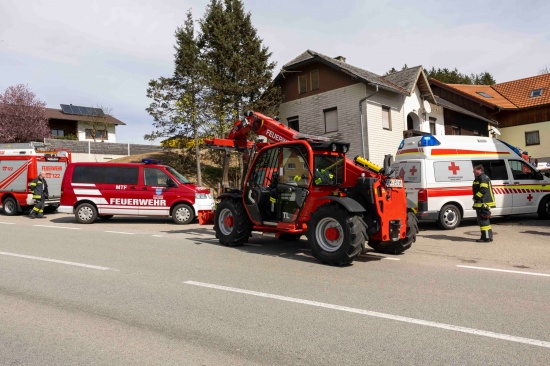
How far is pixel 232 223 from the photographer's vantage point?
9.21 meters

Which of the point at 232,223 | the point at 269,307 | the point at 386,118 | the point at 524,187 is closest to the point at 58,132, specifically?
the point at 386,118

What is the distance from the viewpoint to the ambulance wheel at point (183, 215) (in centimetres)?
1381

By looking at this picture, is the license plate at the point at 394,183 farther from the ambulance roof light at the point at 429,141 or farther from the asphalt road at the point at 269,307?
the ambulance roof light at the point at 429,141

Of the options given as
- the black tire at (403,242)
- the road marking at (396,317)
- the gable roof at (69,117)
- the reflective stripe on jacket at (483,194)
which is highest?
the gable roof at (69,117)

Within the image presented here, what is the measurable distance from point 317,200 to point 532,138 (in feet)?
116

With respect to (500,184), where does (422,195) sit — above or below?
below

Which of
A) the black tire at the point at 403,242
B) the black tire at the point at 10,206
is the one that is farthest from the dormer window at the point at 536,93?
the black tire at the point at 10,206

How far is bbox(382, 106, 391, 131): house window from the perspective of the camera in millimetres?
23188

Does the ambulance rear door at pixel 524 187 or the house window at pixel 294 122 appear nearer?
the ambulance rear door at pixel 524 187

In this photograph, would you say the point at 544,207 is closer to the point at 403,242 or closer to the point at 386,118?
the point at 403,242

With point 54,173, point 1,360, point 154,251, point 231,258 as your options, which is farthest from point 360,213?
point 54,173

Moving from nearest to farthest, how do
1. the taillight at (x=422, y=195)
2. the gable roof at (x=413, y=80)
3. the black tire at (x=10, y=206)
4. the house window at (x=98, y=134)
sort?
1. the taillight at (x=422, y=195)
2. the black tire at (x=10, y=206)
3. the gable roof at (x=413, y=80)
4. the house window at (x=98, y=134)

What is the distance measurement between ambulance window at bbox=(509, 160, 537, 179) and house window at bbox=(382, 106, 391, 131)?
10411 mm

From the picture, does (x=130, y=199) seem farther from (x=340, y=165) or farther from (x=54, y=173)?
(x=340, y=165)
